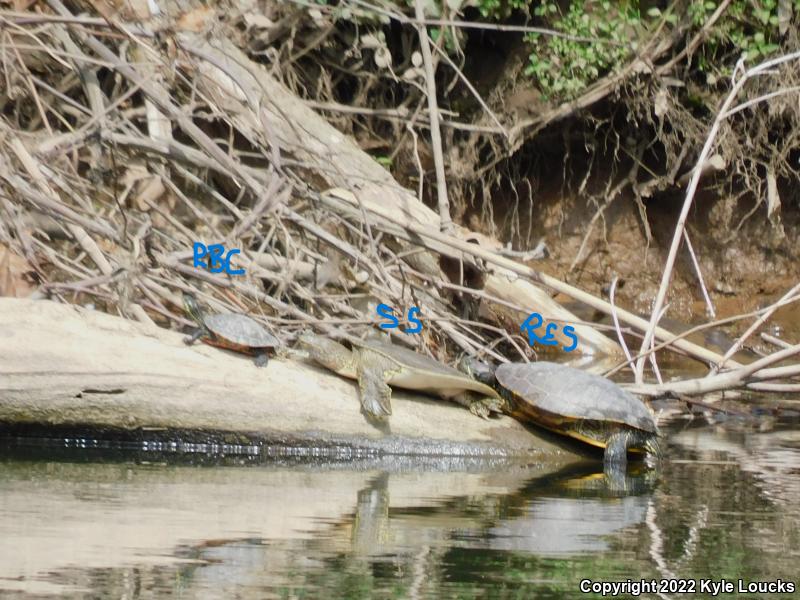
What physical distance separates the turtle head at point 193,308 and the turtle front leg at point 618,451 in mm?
1715

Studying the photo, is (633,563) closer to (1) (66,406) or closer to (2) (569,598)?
(2) (569,598)

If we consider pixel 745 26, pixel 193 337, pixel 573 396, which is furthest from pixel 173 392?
pixel 745 26

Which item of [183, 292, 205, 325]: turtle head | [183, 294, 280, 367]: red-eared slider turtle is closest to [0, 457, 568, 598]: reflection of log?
[183, 294, 280, 367]: red-eared slider turtle

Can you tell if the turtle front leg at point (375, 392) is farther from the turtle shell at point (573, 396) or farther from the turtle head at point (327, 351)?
the turtle shell at point (573, 396)

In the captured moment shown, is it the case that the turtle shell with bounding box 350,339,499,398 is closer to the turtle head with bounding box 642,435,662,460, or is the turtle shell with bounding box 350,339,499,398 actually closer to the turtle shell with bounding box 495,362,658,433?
the turtle shell with bounding box 495,362,658,433

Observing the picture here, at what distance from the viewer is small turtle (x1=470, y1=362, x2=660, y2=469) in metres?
4.88

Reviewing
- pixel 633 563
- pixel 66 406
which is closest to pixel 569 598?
pixel 633 563

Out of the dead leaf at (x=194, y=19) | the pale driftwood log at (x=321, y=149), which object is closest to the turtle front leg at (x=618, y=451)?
the pale driftwood log at (x=321, y=149)

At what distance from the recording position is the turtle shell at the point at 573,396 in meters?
4.87

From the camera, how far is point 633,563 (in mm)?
3314

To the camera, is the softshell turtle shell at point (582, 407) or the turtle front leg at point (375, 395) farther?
the softshell turtle shell at point (582, 407)

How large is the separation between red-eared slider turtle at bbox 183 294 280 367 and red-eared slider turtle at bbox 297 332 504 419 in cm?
19

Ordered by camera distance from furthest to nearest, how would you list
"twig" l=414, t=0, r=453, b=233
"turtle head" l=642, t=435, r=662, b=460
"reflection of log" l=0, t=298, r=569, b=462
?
"twig" l=414, t=0, r=453, b=233 → "turtle head" l=642, t=435, r=662, b=460 → "reflection of log" l=0, t=298, r=569, b=462

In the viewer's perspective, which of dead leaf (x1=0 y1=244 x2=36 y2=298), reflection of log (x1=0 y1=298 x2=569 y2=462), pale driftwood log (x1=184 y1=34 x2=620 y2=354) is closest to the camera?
reflection of log (x1=0 y1=298 x2=569 y2=462)
